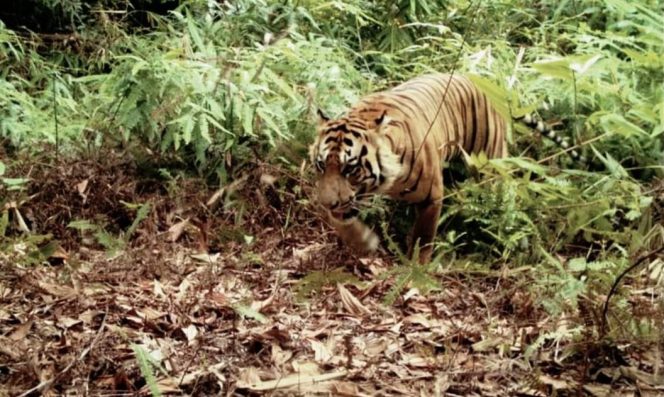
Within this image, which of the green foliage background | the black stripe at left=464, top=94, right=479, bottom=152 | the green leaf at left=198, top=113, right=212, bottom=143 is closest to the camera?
the green foliage background

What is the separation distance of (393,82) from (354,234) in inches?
112

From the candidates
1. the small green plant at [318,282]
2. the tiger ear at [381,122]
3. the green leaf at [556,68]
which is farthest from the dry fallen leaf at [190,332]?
the tiger ear at [381,122]

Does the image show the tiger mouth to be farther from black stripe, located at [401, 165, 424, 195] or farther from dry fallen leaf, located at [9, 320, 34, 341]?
dry fallen leaf, located at [9, 320, 34, 341]

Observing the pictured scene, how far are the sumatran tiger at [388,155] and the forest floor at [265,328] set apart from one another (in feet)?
0.89

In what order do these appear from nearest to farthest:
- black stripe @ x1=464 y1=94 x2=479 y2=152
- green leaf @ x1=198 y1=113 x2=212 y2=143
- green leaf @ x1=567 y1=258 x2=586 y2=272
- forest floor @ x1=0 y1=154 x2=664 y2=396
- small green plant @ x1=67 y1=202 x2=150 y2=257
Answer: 1. forest floor @ x1=0 y1=154 x2=664 y2=396
2. green leaf @ x1=567 y1=258 x2=586 y2=272
3. small green plant @ x1=67 y1=202 x2=150 y2=257
4. green leaf @ x1=198 y1=113 x2=212 y2=143
5. black stripe @ x1=464 y1=94 x2=479 y2=152

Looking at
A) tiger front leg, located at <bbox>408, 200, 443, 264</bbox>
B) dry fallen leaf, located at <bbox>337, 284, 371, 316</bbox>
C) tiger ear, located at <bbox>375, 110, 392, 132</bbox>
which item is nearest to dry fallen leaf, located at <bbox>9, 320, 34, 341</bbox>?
dry fallen leaf, located at <bbox>337, 284, 371, 316</bbox>

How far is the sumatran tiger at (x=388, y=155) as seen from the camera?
15.0ft

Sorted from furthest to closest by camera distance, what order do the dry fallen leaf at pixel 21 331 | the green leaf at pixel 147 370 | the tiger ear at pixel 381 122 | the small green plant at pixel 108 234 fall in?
the tiger ear at pixel 381 122, the small green plant at pixel 108 234, the dry fallen leaf at pixel 21 331, the green leaf at pixel 147 370

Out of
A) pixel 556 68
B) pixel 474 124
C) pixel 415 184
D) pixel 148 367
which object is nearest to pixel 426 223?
pixel 415 184

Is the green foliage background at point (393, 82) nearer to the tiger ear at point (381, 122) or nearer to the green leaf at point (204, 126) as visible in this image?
the green leaf at point (204, 126)

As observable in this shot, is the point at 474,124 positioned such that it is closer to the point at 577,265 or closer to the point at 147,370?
the point at 577,265

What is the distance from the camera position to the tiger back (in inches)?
180

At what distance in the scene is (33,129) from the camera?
219 inches

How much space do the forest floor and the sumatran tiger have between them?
10.7 inches
